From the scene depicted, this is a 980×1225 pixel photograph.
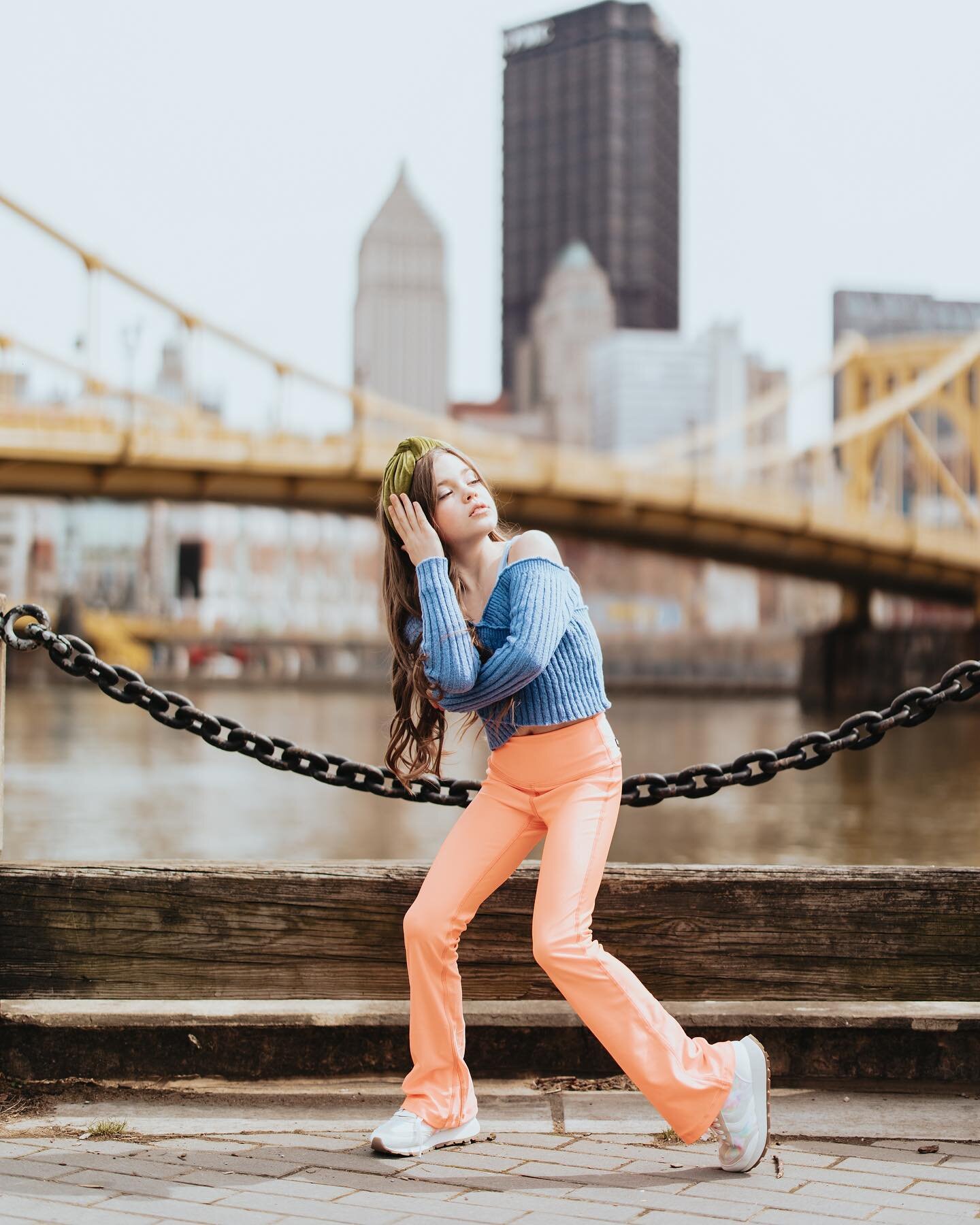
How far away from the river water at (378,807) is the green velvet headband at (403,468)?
50 centimetres

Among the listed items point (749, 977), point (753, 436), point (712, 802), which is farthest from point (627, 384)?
point (749, 977)

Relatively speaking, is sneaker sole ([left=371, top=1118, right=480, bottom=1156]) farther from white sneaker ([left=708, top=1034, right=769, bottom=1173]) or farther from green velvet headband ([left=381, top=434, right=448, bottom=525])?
green velvet headband ([left=381, top=434, right=448, bottom=525])

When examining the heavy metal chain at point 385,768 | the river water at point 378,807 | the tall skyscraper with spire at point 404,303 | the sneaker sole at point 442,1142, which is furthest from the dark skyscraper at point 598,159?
the sneaker sole at point 442,1142

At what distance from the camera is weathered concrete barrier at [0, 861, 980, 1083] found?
11.0ft

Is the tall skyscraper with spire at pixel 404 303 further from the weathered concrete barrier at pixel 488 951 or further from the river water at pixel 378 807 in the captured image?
the weathered concrete barrier at pixel 488 951

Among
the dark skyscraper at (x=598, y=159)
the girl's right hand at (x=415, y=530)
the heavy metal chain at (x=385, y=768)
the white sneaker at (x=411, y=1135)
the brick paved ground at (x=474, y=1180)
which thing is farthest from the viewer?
the dark skyscraper at (x=598, y=159)

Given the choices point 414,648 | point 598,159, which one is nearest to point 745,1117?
point 414,648

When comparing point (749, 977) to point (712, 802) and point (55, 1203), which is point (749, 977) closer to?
point (55, 1203)

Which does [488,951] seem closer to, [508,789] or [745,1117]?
[508,789]

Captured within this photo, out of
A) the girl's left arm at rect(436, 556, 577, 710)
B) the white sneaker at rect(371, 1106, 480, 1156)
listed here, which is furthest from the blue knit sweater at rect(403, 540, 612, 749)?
the white sneaker at rect(371, 1106, 480, 1156)

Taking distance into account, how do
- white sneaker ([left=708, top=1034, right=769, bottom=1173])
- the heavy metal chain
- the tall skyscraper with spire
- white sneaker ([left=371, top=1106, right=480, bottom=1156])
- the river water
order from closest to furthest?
white sneaker ([left=708, top=1034, right=769, bottom=1173]) → white sneaker ([left=371, top=1106, right=480, bottom=1156]) → the heavy metal chain → the river water → the tall skyscraper with spire

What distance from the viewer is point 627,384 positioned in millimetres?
136875

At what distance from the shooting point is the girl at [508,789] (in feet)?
9.07

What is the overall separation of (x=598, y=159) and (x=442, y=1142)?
161 metres
